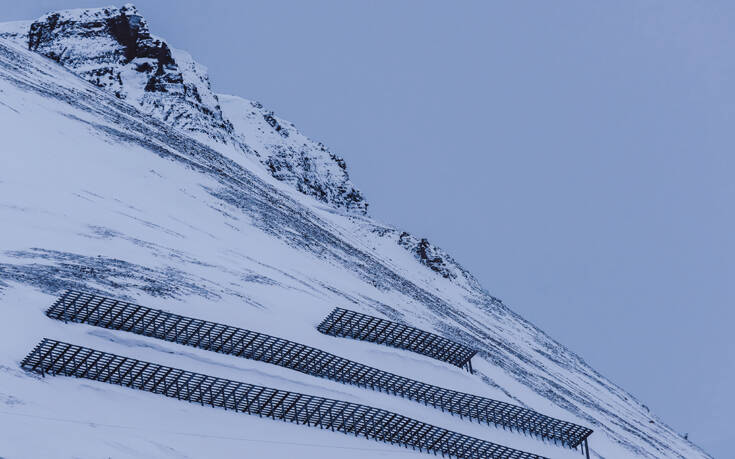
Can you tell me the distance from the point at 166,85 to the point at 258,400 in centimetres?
10252

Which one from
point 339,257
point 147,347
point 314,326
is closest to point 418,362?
point 314,326

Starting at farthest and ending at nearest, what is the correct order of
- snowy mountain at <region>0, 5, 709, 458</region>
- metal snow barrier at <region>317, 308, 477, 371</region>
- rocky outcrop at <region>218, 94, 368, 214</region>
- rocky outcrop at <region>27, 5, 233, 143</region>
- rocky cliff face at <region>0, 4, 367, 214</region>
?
rocky outcrop at <region>218, 94, 368, 214</region> → rocky cliff face at <region>0, 4, 367, 214</region> → rocky outcrop at <region>27, 5, 233, 143</region> → metal snow barrier at <region>317, 308, 477, 371</region> → snowy mountain at <region>0, 5, 709, 458</region>

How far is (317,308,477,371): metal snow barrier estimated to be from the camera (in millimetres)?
53281

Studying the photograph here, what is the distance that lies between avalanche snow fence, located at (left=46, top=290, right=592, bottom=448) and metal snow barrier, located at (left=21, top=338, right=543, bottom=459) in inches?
129

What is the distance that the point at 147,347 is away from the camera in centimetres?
4059

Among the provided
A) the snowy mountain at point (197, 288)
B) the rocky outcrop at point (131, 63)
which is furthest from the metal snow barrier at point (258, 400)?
the rocky outcrop at point (131, 63)

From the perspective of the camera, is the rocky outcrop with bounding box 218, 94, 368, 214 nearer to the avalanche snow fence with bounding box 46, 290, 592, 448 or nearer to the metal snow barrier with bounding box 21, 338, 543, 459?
the avalanche snow fence with bounding box 46, 290, 592, 448

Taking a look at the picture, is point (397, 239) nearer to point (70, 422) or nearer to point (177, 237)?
point (177, 237)

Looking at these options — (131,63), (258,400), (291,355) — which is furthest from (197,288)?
(131,63)

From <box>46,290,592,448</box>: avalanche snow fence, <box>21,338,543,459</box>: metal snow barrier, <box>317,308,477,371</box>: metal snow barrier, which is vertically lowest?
<box>21,338,543,459</box>: metal snow barrier

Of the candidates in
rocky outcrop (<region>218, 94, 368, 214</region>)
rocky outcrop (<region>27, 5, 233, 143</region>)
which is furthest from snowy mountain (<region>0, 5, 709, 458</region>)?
rocky outcrop (<region>218, 94, 368, 214</region>)

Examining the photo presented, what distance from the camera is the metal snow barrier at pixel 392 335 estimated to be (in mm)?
53281

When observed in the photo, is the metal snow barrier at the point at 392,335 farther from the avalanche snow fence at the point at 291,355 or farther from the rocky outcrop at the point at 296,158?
the rocky outcrop at the point at 296,158

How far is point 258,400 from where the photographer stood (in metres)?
40.1
